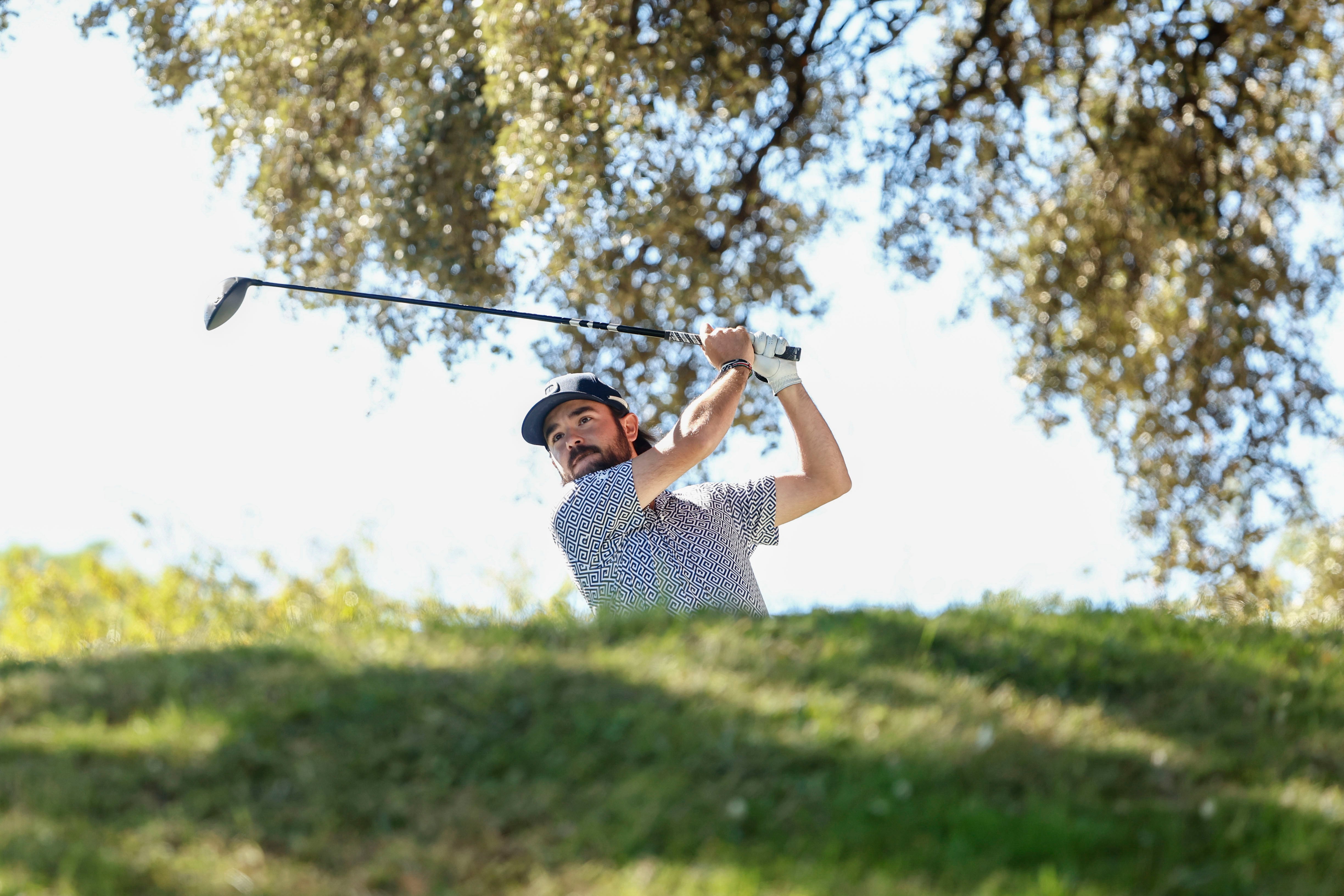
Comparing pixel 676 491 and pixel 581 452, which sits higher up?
pixel 581 452

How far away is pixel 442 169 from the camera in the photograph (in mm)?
9500

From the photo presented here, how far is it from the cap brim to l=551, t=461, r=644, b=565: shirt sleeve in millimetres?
629

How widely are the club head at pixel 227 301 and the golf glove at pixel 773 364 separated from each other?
2.98 metres

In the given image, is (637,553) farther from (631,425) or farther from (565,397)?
(631,425)

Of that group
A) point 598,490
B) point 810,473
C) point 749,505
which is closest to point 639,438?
point 749,505

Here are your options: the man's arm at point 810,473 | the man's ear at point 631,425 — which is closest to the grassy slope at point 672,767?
the man's arm at point 810,473

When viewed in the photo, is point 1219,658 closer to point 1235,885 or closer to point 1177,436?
point 1235,885

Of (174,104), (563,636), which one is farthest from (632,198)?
(563,636)

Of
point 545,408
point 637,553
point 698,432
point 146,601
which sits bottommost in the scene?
point 637,553

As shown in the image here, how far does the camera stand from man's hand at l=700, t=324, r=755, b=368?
5859 millimetres

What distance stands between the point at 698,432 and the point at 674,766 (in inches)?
86.2

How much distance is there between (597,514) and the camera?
16.1ft

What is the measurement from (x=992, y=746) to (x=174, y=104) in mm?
9343

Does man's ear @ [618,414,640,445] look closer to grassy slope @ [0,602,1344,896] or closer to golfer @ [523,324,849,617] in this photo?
golfer @ [523,324,849,617]
